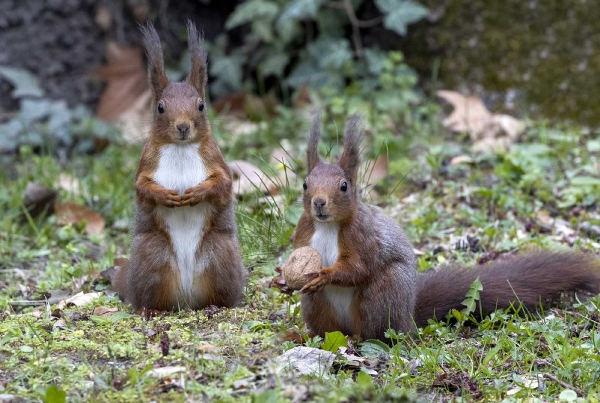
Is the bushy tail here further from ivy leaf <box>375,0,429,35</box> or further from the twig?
ivy leaf <box>375,0,429,35</box>

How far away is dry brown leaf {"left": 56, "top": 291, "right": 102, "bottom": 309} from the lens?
365 centimetres

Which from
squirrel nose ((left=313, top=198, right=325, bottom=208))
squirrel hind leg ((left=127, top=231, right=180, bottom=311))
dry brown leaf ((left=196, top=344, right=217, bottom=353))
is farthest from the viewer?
squirrel hind leg ((left=127, top=231, right=180, bottom=311))

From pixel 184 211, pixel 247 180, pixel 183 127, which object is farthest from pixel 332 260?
pixel 247 180

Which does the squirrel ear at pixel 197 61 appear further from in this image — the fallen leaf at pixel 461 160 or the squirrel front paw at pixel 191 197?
the fallen leaf at pixel 461 160

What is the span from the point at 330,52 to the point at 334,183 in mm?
3345

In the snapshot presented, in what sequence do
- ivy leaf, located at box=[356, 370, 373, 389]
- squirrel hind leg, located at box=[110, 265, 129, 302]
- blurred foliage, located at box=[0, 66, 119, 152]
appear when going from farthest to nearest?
1. blurred foliage, located at box=[0, 66, 119, 152]
2. squirrel hind leg, located at box=[110, 265, 129, 302]
3. ivy leaf, located at box=[356, 370, 373, 389]

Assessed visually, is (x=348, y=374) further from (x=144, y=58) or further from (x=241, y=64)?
(x=144, y=58)

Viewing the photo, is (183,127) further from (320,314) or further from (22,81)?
(22,81)

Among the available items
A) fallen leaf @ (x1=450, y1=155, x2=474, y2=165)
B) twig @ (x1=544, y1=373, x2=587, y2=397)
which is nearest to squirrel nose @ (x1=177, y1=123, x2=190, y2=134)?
twig @ (x1=544, y1=373, x2=587, y2=397)

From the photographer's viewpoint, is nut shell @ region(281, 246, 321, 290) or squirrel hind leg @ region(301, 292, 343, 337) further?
squirrel hind leg @ region(301, 292, 343, 337)

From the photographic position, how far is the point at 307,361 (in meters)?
2.84

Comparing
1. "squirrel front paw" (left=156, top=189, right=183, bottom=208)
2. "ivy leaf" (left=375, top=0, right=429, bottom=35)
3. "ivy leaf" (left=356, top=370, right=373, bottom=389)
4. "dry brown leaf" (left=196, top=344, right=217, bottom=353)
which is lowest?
"dry brown leaf" (left=196, top=344, right=217, bottom=353)

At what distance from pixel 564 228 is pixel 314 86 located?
8.02ft

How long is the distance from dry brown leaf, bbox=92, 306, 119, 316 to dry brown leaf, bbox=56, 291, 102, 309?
0.12 meters
